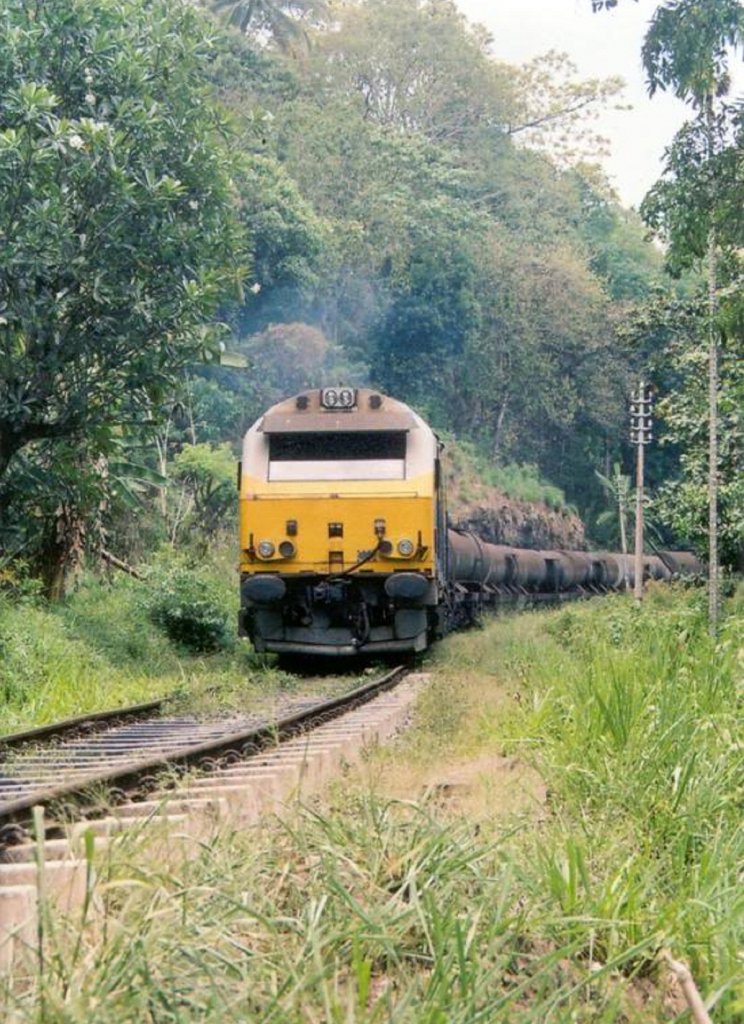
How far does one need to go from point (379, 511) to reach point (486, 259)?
30166 millimetres

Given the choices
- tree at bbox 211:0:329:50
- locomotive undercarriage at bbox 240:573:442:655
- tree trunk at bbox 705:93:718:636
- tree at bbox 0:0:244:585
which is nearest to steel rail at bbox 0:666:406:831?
locomotive undercarriage at bbox 240:573:442:655

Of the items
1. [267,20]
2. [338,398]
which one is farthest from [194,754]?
[267,20]

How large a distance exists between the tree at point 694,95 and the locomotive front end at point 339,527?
12.8 ft

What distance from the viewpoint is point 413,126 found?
51.2m

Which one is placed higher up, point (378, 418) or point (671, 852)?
point (378, 418)

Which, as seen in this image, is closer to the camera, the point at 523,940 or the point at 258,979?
the point at 258,979

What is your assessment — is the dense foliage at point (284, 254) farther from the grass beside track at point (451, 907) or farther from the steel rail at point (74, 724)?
the grass beside track at point (451, 907)

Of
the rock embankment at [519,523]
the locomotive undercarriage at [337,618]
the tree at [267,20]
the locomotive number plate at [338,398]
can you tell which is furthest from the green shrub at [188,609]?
the tree at [267,20]

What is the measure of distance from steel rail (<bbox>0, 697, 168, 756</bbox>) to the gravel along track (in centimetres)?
26

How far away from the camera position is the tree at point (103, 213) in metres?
13.5

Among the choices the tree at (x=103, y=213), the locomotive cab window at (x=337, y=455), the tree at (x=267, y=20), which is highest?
the tree at (x=267, y=20)

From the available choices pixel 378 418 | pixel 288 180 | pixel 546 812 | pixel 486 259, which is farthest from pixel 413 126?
pixel 546 812

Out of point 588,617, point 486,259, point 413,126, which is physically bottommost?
point 588,617

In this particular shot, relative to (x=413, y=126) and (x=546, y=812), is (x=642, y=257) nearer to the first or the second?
(x=413, y=126)
